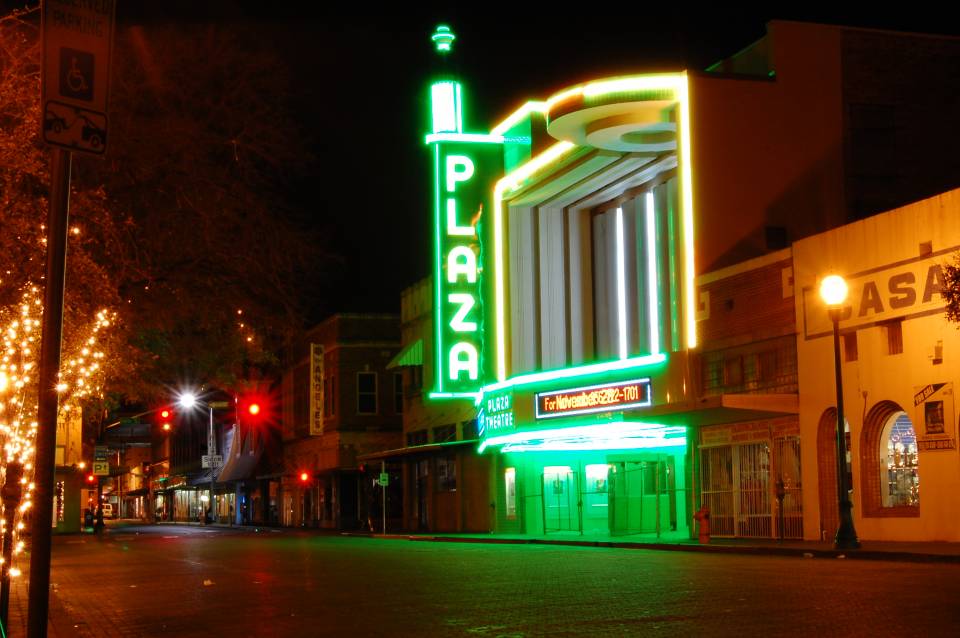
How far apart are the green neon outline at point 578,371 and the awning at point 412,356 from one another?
32.5ft

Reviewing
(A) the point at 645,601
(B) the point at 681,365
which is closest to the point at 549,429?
(B) the point at 681,365

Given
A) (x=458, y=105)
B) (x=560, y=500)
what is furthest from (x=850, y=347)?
(x=458, y=105)

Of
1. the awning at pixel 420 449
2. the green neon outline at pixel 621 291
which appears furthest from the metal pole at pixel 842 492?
the awning at pixel 420 449

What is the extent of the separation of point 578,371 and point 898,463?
11.4 metres

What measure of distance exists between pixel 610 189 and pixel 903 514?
1585 centimetres

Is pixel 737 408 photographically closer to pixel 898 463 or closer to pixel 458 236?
pixel 898 463

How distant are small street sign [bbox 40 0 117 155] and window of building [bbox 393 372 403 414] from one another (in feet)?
179

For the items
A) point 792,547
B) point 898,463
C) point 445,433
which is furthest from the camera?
point 445,433

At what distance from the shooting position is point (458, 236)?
42.1m

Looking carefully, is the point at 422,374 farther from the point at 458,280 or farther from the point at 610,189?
the point at 610,189

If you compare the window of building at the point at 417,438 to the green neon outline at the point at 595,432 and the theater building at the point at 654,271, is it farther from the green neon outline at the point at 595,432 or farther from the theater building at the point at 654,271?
the green neon outline at the point at 595,432

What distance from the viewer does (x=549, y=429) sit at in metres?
38.0

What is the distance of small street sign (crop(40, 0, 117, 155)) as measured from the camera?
7625mm

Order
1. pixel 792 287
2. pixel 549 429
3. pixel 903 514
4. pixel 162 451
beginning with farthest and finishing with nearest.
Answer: pixel 162 451 → pixel 549 429 → pixel 792 287 → pixel 903 514
